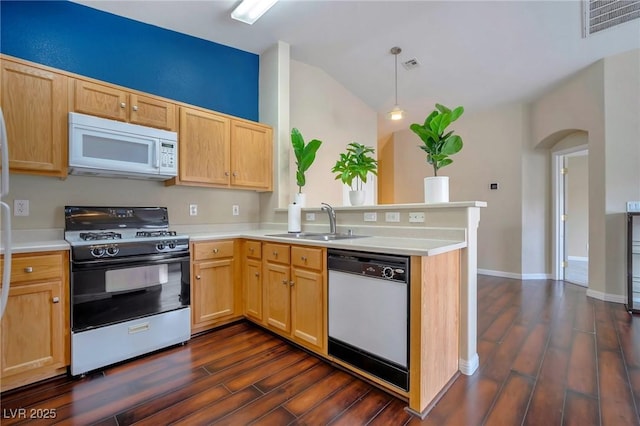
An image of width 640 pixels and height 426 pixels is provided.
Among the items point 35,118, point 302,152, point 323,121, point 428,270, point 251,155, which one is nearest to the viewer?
point 428,270

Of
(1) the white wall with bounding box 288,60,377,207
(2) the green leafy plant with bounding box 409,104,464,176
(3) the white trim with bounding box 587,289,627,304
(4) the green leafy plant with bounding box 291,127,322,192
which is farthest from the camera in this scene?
(1) the white wall with bounding box 288,60,377,207

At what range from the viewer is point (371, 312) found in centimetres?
183

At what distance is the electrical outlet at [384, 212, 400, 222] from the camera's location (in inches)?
93.3

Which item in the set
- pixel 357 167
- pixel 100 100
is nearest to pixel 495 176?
pixel 357 167

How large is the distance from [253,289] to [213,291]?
361mm

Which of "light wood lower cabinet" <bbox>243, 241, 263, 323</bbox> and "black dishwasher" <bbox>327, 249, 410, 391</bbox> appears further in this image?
"light wood lower cabinet" <bbox>243, 241, 263, 323</bbox>

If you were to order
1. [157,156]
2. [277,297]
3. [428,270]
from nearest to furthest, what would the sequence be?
[428,270]
[277,297]
[157,156]

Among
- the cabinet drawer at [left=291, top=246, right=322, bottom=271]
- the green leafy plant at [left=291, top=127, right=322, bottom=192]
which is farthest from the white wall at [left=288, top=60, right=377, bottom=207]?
the cabinet drawer at [left=291, top=246, right=322, bottom=271]

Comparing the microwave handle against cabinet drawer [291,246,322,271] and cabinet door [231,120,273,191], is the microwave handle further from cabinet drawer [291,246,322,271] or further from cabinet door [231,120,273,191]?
cabinet drawer [291,246,322,271]

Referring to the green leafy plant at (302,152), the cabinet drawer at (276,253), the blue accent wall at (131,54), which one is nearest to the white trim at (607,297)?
the green leafy plant at (302,152)

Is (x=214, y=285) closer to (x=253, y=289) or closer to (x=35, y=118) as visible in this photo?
(x=253, y=289)

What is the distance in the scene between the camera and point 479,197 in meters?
5.21

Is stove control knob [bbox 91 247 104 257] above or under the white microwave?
under

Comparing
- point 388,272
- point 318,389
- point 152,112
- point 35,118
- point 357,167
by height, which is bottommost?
point 318,389
